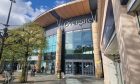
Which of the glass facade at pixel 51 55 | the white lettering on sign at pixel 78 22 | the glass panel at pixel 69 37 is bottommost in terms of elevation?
the glass facade at pixel 51 55

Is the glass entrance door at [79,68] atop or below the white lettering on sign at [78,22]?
below

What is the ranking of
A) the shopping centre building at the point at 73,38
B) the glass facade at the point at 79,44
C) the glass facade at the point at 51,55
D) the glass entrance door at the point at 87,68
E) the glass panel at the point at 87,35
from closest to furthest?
the glass entrance door at the point at 87,68 < the shopping centre building at the point at 73,38 < the glass facade at the point at 79,44 < the glass panel at the point at 87,35 < the glass facade at the point at 51,55

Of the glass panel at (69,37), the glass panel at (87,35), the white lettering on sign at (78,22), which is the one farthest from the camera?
the glass panel at (69,37)

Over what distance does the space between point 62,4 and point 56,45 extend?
304 inches

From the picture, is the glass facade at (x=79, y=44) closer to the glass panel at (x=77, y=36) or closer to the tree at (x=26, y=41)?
the glass panel at (x=77, y=36)

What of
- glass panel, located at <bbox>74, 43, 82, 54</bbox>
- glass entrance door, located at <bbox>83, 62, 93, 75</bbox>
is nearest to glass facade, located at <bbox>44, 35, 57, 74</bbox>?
glass panel, located at <bbox>74, 43, 82, 54</bbox>

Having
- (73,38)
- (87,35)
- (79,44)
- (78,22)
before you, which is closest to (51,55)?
(73,38)

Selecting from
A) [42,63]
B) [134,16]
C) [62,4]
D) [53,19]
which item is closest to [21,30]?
[62,4]

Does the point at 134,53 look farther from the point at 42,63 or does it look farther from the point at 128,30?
the point at 42,63

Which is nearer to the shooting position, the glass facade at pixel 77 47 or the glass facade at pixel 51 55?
the glass facade at pixel 77 47

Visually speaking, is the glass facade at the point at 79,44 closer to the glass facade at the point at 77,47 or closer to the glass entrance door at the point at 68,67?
the glass facade at the point at 77,47

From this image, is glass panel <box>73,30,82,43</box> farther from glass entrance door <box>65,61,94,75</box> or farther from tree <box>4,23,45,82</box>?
tree <box>4,23,45,82</box>

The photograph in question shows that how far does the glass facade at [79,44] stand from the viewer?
97.0ft

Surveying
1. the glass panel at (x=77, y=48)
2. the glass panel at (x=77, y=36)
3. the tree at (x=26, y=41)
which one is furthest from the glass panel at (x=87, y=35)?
the tree at (x=26, y=41)
